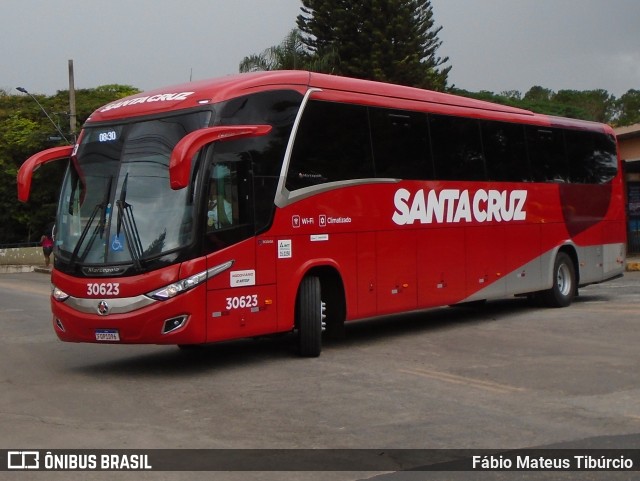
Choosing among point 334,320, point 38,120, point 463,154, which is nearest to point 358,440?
point 334,320

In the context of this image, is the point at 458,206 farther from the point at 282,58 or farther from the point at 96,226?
the point at 282,58

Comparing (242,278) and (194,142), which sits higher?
(194,142)

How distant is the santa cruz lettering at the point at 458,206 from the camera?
14.4 meters

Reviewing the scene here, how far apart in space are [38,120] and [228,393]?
66.5m

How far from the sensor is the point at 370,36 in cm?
4212

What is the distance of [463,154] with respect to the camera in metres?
15.8

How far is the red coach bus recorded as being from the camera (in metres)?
10.9

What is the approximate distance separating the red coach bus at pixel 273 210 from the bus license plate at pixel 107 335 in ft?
0.05

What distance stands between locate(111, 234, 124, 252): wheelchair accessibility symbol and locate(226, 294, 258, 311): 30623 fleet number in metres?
1.39

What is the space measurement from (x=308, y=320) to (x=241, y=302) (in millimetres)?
1178

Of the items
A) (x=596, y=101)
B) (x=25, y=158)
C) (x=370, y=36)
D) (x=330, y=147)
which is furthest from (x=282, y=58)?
(x=596, y=101)

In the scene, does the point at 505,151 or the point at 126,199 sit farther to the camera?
the point at 505,151

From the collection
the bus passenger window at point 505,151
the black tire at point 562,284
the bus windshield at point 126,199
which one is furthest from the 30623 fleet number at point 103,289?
the black tire at point 562,284

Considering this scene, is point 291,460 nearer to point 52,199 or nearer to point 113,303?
point 113,303
